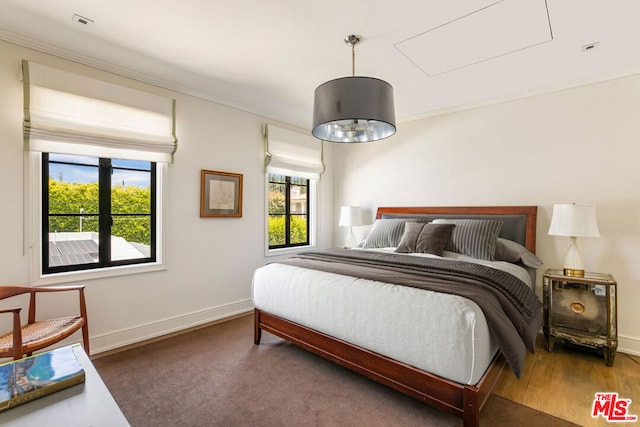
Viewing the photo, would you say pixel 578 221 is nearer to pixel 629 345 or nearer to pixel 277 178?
pixel 629 345

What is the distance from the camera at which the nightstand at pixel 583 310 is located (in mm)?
2398

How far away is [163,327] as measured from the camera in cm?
296

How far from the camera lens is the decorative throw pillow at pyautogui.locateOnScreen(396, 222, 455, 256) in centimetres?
296

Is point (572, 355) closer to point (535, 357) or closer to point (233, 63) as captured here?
point (535, 357)

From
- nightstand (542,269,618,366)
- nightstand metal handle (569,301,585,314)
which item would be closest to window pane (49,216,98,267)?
nightstand (542,269,618,366)

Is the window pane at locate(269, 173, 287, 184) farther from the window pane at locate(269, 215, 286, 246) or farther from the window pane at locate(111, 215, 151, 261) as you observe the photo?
the window pane at locate(111, 215, 151, 261)

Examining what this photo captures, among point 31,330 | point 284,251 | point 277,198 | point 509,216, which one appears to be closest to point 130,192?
point 31,330

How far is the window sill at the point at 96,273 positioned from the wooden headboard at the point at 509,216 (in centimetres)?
317

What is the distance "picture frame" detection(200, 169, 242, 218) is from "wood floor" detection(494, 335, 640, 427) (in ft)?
9.81

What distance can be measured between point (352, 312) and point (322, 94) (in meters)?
1.48

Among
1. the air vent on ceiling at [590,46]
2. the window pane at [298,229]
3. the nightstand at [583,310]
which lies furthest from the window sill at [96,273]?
the air vent on ceiling at [590,46]

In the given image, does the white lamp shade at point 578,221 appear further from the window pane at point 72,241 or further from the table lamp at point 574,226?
the window pane at point 72,241

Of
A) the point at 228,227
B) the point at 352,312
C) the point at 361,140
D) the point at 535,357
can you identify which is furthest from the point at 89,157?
the point at 535,357

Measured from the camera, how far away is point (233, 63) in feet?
8.66
